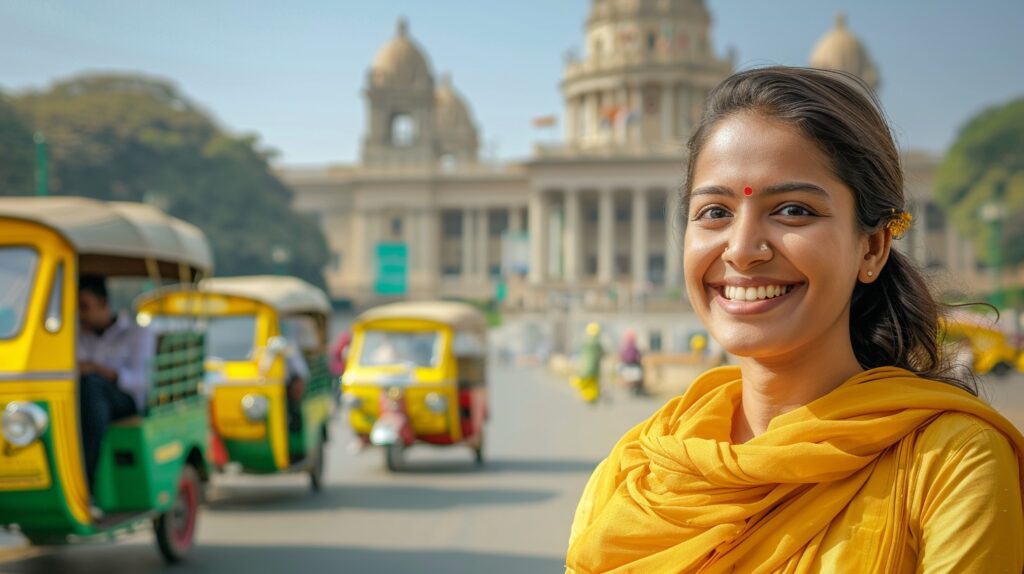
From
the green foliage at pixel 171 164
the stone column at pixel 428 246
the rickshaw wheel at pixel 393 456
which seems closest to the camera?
the rickshaw wheel at pixel 393 456

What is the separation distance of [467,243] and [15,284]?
9775cm

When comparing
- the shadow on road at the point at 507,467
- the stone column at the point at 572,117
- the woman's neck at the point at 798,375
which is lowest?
the shadow on road at the point at 507,467

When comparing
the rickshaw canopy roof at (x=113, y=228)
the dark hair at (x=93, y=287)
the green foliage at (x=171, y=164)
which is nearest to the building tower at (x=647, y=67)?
the green foliage at (x=171, y=164)

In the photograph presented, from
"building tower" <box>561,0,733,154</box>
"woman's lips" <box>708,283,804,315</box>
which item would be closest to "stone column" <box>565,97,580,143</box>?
"building tower" <box>561,0,733,154</box>

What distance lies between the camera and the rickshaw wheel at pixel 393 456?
15953 mm

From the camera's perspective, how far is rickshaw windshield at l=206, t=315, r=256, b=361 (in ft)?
44.3

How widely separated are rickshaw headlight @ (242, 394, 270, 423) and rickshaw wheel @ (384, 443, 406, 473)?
3.08 meters

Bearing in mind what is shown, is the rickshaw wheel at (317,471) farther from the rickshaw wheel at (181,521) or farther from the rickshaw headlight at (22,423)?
the rickshaw headlight at (22,423)

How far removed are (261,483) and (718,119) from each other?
13493 mm

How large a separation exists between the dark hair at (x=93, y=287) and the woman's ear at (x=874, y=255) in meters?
7.52

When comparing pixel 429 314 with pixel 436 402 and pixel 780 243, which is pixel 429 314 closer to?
pixel 436 402

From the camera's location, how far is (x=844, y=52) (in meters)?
105

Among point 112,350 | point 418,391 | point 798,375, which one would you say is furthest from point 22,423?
point 418,391

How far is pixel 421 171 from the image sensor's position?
103m
